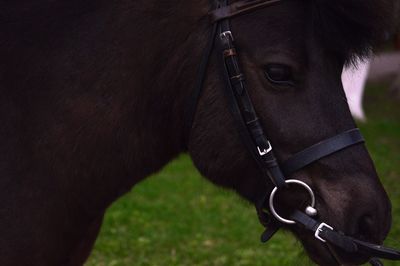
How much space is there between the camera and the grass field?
5488 mm

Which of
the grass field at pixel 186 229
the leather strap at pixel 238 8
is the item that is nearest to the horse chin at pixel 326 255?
the leather strap at pixel 238 8

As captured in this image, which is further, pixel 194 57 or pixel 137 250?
pixel 137 250

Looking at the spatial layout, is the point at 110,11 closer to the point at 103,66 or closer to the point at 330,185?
the point at 103,66

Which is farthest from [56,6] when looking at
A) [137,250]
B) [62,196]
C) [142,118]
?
[137,250]

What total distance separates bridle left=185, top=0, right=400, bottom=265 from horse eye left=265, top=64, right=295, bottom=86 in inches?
3.9

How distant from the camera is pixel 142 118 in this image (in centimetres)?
271

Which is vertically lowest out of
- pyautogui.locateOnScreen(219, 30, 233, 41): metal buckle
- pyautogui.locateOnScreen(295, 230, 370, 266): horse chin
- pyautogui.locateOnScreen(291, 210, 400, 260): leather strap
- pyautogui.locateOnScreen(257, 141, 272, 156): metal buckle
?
pyautogui.locateOnScreen(295, 230, 370, 266): horse chin

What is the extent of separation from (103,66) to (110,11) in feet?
0.67

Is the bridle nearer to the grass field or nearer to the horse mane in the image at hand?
the horse mane

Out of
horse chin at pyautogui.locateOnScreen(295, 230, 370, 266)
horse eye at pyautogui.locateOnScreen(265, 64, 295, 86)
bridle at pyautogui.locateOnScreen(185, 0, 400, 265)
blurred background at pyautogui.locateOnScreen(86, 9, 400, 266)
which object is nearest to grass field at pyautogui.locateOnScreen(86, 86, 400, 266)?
blurred background at pyautogui.locateOnScreen(86, 9, 400, 266)

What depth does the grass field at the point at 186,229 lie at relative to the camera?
5488 millimetres

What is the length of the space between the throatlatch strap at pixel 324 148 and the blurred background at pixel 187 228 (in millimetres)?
1894

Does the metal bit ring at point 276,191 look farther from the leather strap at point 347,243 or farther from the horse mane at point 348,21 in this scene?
the horse mane at point 348,21

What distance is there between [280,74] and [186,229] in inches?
149
